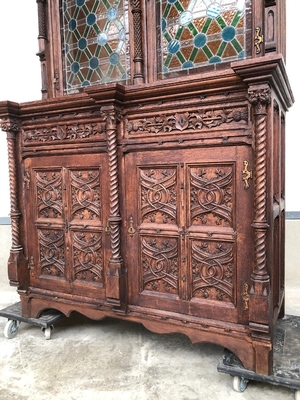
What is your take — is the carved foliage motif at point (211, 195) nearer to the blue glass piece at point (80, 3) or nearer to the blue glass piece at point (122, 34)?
the blue glass piece at point (122, 34)

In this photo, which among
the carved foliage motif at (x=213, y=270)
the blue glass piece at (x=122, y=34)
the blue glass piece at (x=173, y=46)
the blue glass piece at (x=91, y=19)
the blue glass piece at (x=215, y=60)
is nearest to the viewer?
the carved foliage motif at (x=213, y=270)

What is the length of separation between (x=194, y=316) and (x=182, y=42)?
182 cm

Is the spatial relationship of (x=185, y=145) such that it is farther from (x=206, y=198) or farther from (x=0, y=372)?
(x=0, y=372)

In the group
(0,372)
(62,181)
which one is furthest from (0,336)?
(62,181)

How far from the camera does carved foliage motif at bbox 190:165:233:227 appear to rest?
6.09 feet

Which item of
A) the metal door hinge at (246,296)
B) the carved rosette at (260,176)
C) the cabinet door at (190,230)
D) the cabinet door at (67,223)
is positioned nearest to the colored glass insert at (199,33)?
the carved rosette at (260,176)

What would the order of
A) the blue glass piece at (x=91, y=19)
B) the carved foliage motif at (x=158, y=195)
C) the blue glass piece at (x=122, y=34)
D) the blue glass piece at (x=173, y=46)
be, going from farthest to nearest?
the blue glass piece at (x=91, y=19) → the blue glass piece at (x=122, y=34) → the blue glass piece at (x=173, y=46) → the carved foliage motif at (x=158, y=195)

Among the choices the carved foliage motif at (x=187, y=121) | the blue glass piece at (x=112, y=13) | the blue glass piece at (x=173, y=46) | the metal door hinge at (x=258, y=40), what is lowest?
the carved foliage motif at (x=187, y=121)

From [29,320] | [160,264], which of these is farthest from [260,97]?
[29,320]

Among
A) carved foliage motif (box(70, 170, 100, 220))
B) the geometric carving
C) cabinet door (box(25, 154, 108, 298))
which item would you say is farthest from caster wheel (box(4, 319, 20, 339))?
carved foliage motif (box(70, 170, 100, 220))

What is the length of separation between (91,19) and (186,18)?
79cm

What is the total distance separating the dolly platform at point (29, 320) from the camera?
2.44 m

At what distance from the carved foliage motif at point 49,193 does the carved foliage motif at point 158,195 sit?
2.28 ft

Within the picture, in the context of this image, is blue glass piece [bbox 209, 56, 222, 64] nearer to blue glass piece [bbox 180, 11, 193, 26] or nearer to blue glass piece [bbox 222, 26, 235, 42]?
blue glass piece [bbox 222, 26, 235, 42]
